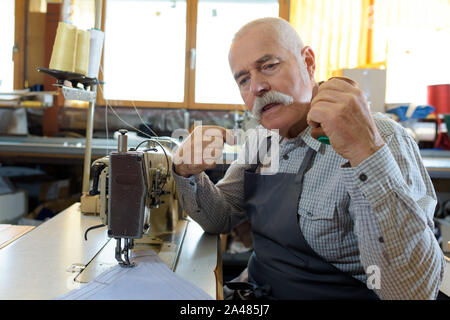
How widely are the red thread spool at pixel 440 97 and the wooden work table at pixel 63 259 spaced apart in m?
2.88

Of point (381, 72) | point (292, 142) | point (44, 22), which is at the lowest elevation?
point (292, 142)

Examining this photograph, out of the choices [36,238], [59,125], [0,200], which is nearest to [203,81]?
[59,125]

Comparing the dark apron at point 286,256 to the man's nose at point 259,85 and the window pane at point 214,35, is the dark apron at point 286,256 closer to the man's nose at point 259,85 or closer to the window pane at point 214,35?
the man's nose at point 259,85

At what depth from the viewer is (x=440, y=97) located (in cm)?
335

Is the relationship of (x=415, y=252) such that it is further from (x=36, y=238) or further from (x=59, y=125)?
(x=59, y=125)

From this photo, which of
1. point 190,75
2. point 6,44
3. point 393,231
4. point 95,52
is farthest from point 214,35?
point 393,231

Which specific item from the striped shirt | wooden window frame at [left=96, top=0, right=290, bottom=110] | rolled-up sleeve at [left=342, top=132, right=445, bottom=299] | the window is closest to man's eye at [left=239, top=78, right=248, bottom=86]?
the striped shirt

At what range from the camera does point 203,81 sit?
364 centimetres

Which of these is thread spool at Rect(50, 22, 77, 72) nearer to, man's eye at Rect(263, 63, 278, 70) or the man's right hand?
the man's right hand

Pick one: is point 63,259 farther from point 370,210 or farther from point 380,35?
point 380,35

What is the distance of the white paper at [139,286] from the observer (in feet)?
2.54

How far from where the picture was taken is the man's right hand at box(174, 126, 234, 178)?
1.15 meters

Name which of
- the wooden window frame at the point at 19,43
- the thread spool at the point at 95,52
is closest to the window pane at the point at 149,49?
the wooden window frame at the point at 19,43

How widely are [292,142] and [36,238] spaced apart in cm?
87
